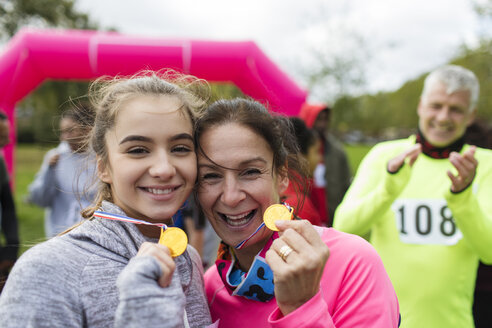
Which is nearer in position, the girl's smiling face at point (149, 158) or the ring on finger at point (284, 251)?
the ring on finger at point (284, 251)

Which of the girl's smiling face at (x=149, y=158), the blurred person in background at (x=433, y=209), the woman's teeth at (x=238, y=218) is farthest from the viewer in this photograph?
the blurred person in background at (x=433, y=209)

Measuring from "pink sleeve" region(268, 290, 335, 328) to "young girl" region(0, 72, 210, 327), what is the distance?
32 centimetres

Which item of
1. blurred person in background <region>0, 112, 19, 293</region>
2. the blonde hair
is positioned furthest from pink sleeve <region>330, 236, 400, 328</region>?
blurred person in background <region>0, 112, 19, 293</region>

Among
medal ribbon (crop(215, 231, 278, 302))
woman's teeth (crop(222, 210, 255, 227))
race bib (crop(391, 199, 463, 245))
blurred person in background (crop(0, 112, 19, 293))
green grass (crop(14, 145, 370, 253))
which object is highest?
woman's teeth (crop(222, 210, 255, 227))

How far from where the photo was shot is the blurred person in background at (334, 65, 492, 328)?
223cm

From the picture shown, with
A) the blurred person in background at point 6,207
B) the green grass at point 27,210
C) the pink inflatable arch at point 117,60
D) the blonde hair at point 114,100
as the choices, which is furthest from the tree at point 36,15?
the blonde hair at point 114,100

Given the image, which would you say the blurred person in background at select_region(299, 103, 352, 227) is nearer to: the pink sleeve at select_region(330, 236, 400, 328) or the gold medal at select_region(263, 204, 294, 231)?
the pink sleeve at select_region(330, 236, 400, 328)

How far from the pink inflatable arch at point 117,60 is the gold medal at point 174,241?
4.40 meters

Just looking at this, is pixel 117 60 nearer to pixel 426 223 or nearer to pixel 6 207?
pixel 6 207

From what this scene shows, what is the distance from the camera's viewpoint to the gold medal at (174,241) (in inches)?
49.5

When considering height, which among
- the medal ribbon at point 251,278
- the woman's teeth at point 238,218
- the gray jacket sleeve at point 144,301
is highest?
the gray jacket sleeve at point 144,301

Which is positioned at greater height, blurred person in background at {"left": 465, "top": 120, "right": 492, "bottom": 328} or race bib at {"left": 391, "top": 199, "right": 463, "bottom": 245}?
race bib at {"left": 391, "top": 199, "right": 463, "bottom": 245}

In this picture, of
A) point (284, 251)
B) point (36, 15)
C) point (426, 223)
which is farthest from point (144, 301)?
point (36, 15)

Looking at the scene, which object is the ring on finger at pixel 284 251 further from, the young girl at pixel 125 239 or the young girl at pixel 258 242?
the young girl at pixel 125 239
